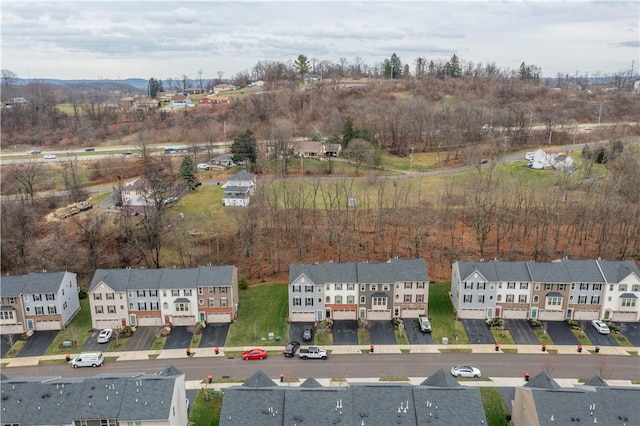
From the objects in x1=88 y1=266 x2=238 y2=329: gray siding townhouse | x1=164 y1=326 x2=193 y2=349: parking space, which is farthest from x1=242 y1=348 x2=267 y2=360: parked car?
x1=88 y1=266 x2=238 y2=329: gray siding townhouse

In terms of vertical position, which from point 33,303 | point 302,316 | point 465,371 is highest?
point 33,303

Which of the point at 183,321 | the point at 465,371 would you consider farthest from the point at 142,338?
the point at 465,371

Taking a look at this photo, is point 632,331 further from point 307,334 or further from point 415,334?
point 307,334

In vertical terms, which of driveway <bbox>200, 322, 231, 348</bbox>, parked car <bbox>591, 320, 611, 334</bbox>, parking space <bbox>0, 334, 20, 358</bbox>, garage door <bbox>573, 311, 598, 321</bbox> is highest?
garage door <bbox>573, 311, 598, 321</bbox>

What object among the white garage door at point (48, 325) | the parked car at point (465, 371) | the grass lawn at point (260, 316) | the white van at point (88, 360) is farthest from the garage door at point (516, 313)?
the white garage door at point (48, 325)

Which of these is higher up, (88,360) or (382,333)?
(382,333)

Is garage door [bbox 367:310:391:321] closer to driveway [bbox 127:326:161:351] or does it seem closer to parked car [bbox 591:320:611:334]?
parked car [bbox 591:320:611:334]
